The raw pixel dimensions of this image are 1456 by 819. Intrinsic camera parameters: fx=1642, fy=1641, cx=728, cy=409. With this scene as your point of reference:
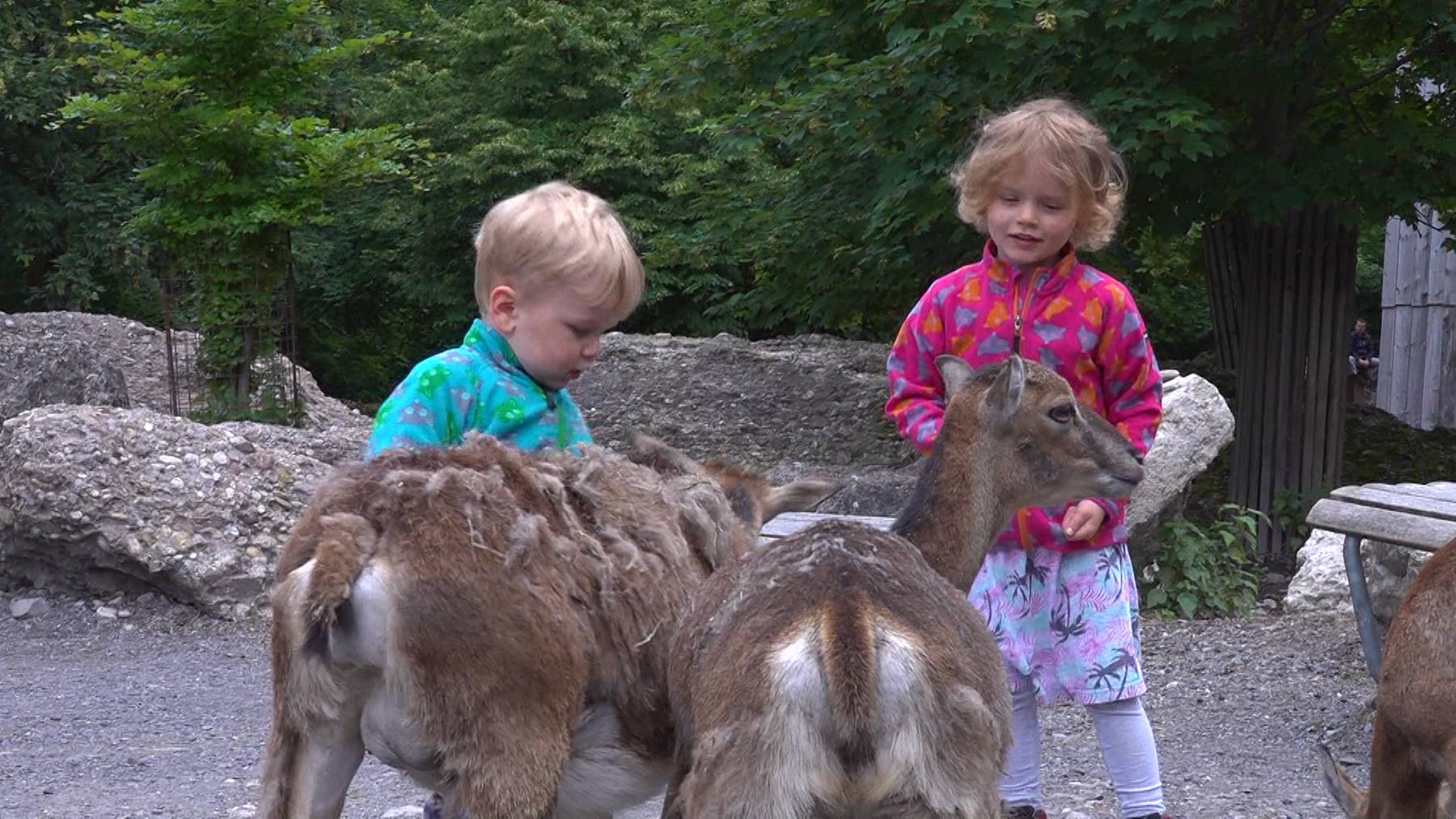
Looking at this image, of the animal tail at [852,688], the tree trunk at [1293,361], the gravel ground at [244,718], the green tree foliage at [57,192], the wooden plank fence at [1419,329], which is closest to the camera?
the animal tail at [852,688]

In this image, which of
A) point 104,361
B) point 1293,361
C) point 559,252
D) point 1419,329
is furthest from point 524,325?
point 1419,329

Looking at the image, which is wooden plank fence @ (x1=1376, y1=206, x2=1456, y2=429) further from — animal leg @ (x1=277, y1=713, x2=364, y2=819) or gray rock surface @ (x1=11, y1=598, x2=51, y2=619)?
animal leg @ (x1=277, y1=713, x2=364, y2=819)

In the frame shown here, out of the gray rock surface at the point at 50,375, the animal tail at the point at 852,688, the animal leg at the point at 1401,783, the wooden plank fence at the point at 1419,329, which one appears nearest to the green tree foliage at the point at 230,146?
the gray rock surface at the point at 50,375

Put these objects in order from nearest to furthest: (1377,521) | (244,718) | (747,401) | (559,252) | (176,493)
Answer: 1. (559,252)
2. (1377,521)
3. (244,718)
4. (176,493)
5. (747,401)

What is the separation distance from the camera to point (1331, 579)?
8.99 metres

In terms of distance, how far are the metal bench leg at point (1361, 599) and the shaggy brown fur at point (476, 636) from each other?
3.91 m

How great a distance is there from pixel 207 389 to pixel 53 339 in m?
2.16

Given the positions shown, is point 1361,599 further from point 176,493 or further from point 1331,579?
point 176,493

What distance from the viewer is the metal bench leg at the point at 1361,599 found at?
6387 millimetres

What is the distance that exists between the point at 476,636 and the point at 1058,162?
7.16 feet

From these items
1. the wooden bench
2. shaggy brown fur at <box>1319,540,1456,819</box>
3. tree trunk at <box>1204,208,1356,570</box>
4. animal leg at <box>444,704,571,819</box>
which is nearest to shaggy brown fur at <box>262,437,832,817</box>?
animal leg at <box>444,704,571,819</box>

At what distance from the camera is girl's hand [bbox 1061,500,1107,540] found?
4402 millimetres

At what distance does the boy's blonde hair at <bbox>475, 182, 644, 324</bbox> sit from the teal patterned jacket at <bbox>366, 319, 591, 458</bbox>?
4.7 inches

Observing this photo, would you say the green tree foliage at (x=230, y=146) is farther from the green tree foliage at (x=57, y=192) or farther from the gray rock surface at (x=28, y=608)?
the green tree foliage at (x=57, y=192)
